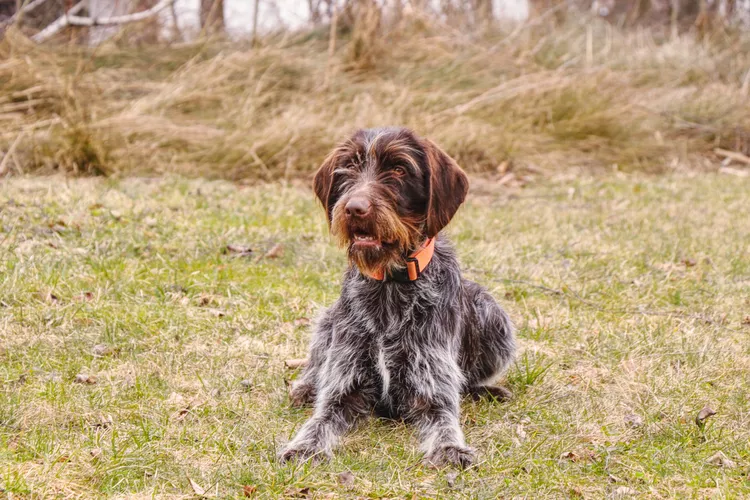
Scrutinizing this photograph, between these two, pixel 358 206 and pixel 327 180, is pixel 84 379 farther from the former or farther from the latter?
pixel 358 206

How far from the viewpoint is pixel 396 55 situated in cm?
1248

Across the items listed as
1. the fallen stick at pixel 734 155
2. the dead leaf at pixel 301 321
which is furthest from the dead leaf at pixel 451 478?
the fallen stick at pixel 734 155

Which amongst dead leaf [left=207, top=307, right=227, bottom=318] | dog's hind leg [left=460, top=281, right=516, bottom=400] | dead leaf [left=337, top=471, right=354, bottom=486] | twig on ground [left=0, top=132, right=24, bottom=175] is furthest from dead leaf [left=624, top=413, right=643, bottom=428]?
twig on ground [left=0, top=132, right=24, bottom=175]

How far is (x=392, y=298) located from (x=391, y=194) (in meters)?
0.50

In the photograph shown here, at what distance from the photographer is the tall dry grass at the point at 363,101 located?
9273 millimetres

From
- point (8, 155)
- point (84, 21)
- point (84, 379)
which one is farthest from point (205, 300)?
point (84, 21)

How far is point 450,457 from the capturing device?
3.29m

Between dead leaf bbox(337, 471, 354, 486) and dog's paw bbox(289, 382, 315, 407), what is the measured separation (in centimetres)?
83

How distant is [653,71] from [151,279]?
37.0 ft

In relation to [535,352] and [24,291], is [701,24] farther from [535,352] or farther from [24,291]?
[24,291]

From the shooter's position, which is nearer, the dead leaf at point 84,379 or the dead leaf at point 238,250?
the dead leaf at point 84,379

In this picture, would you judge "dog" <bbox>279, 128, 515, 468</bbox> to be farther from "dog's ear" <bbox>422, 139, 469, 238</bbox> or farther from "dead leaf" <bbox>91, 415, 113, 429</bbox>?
"dead leaf" <bbox>91, 415, 113, 429</bbox>

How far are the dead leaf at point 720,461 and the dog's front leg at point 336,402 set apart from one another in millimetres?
1434

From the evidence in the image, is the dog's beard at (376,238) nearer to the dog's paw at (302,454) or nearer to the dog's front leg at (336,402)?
the dog's front leg at (336,402)
